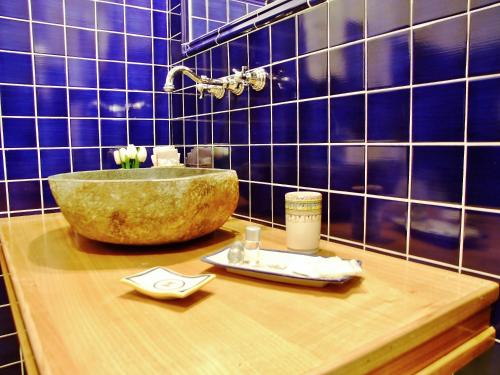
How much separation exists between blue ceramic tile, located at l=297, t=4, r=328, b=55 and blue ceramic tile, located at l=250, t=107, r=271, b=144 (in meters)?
0.20

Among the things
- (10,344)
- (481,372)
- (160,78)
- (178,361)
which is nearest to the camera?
(178,361)

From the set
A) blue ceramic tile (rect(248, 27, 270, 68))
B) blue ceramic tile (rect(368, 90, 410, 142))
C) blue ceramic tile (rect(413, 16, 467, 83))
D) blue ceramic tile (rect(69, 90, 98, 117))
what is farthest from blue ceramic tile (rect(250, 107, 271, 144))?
blue ceramic tile (rect(69, 90, 98, 117))

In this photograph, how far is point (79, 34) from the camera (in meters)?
1.40

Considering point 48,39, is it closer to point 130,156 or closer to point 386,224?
point 130,156

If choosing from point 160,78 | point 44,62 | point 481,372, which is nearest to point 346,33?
point 481,372

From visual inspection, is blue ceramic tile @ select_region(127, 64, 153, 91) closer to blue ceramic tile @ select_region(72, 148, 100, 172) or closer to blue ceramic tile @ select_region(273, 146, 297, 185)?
blue ceramic tile @ select_region(72, 148, 100, 172)

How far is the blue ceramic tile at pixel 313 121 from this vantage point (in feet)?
2.98

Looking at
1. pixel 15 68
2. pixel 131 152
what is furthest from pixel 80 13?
pixel 131 152

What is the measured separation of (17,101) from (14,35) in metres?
0.22

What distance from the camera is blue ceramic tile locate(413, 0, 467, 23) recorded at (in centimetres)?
66

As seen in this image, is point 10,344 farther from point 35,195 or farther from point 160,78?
point 160,78

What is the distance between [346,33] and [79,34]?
101 centimetres

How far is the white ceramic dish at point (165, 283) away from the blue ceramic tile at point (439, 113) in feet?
1.53

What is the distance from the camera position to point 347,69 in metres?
0.85
